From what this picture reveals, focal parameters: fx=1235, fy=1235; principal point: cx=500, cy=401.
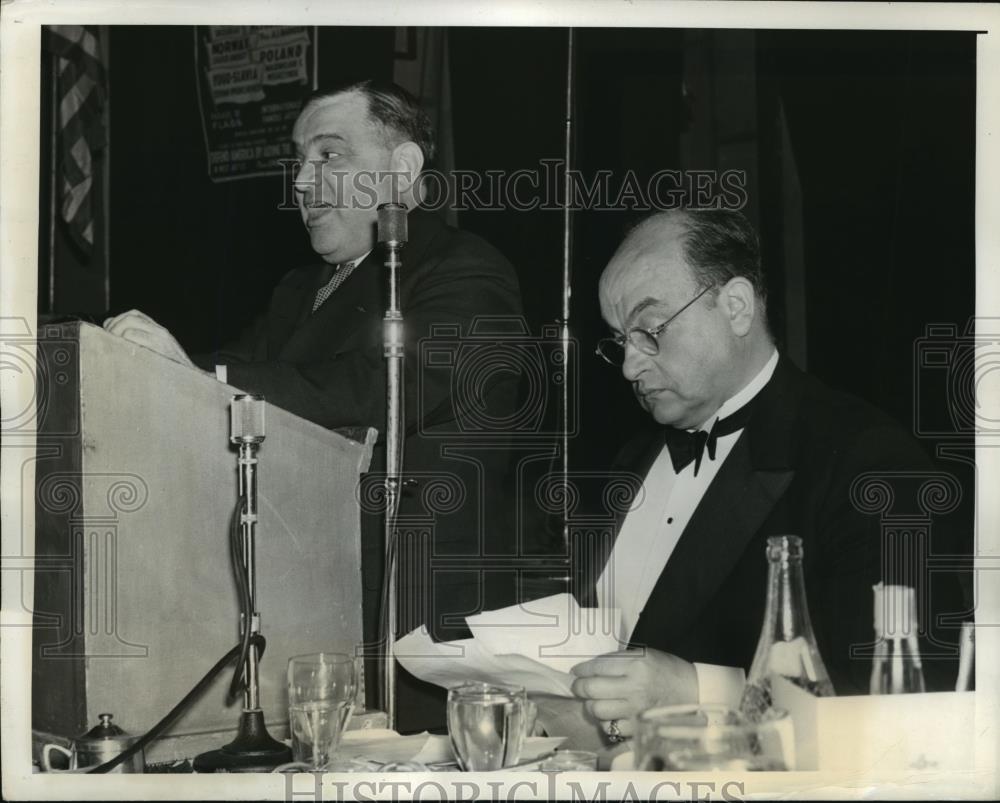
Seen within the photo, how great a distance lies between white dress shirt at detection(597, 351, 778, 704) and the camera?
7.18ft

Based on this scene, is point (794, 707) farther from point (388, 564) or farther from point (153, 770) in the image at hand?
point (153, 770)

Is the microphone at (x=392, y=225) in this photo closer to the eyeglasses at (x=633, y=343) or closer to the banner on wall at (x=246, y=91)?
the banner on wall at (x=246, y=91)

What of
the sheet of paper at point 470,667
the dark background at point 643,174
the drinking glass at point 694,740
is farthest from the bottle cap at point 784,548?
the drinking glass at point 694,740

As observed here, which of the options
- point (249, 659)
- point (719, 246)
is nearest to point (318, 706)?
point (249, 659)

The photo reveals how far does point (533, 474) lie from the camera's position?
223 cm

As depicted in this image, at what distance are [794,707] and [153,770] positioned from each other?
3.31ft

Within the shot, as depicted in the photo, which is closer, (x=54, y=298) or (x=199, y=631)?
(x=199, y=631)

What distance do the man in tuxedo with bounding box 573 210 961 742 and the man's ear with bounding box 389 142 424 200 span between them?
40 centimetres

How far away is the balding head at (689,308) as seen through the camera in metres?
2.20

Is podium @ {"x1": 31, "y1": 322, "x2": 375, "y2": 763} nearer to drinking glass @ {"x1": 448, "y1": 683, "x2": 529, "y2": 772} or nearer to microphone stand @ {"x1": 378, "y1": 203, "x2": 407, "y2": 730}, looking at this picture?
microphone stand @ {"x1": 378, "y1": 203, "x2": 407, "y2": 730}

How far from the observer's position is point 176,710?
78.2 inches

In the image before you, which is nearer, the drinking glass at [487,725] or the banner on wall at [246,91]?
the drinking glass at [487,725]

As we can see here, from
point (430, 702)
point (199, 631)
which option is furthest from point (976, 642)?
point (199, 631)

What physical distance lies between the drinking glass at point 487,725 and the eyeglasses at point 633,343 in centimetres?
71
